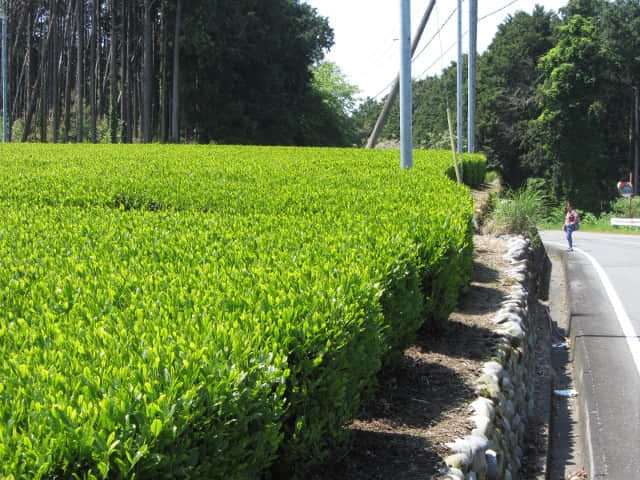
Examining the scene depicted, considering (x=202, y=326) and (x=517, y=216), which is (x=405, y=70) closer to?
(x=517, y=216)

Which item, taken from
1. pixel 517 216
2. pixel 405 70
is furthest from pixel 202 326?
pixel 517 216

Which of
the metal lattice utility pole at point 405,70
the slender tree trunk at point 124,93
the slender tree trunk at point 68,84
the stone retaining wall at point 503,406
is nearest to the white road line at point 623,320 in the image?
the stone retaining wall at point 503,406

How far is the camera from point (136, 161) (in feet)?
49.3

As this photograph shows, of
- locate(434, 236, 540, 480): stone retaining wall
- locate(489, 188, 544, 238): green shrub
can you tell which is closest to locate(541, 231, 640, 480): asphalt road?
locate(434, 236, 540, 480): stone retaining wall

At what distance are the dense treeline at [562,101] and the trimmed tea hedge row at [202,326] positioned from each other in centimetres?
3704

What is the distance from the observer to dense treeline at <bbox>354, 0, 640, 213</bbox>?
4334 cm

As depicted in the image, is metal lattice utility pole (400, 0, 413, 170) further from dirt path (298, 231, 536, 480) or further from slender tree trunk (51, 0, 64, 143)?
slender tree trunk (51, 0, 64, 143)

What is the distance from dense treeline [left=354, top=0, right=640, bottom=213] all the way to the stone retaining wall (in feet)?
117

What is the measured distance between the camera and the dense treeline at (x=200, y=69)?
38.6 metres

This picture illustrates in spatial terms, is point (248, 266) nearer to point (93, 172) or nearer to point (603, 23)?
point (93, 172)

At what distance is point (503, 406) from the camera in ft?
18.0

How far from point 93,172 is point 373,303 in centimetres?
975

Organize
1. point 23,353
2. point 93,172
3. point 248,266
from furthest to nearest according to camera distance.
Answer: point 93,172, point 248,266, point 23,353

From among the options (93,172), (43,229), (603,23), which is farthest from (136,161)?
(603,23)
